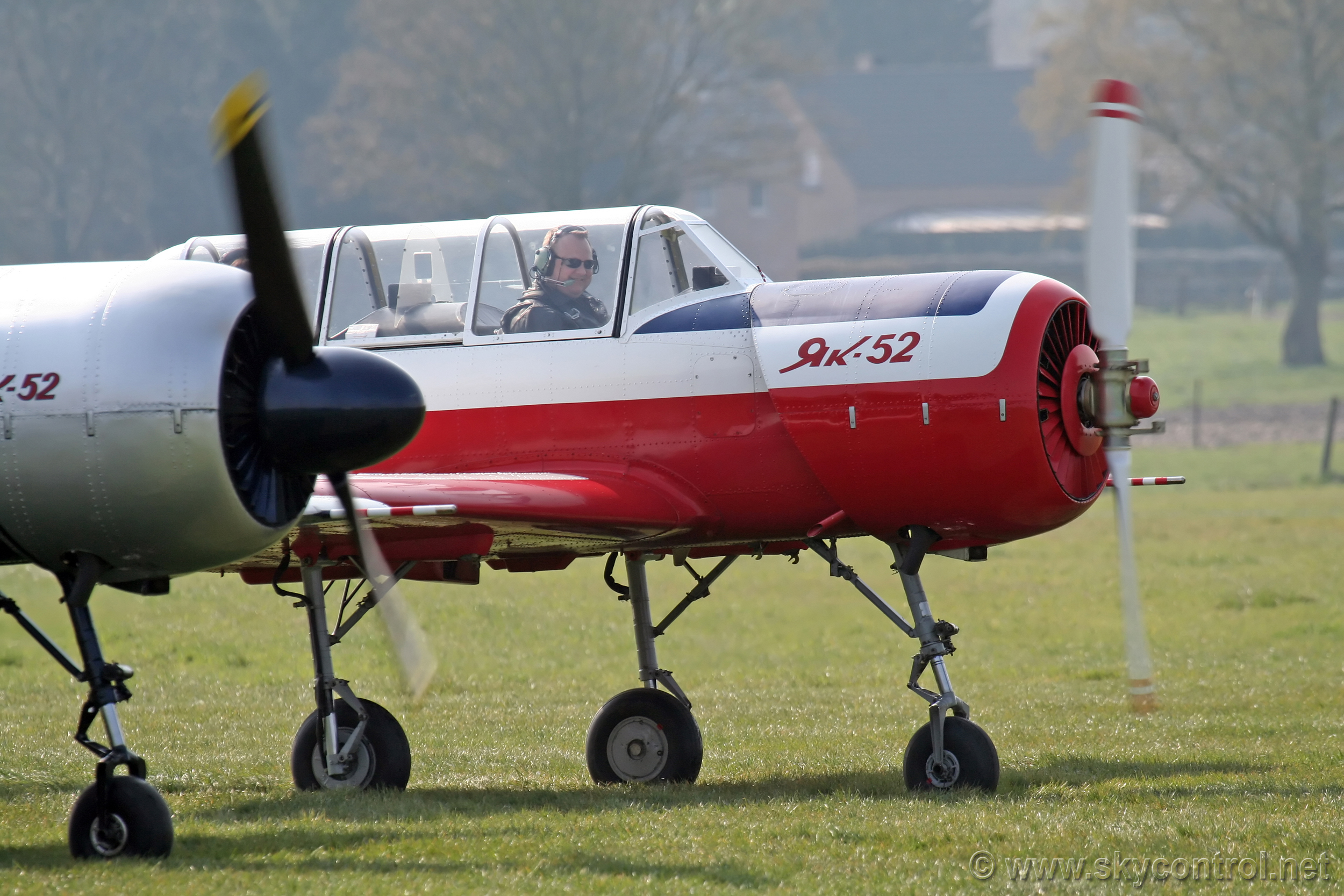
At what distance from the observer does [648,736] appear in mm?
10477

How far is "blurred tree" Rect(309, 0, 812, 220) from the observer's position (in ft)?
186

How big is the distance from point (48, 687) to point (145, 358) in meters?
10.00

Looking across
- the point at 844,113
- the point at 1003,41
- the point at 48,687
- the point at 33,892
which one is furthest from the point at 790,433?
the point at 1003,41

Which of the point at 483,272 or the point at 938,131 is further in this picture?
the point at 938,131

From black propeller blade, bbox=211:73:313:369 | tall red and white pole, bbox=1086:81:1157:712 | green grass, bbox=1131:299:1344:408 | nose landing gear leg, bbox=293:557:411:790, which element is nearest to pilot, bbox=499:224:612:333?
nose landing gear leg, bbox=293:557:411:790

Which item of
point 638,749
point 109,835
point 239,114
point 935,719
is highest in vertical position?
point 239,114

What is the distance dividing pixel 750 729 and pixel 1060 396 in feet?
15.1

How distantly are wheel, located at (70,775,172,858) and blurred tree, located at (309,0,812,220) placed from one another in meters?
48.9

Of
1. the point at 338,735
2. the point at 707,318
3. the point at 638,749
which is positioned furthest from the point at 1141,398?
the point at 338,735

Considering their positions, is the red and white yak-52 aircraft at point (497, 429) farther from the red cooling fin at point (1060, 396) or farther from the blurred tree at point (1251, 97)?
the blurred tree at point (1251, 97)

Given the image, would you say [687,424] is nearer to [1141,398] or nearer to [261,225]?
[1141,398]

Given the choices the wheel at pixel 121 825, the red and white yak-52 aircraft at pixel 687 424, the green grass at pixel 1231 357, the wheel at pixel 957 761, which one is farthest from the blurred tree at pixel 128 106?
the wheel at pixel 121 825

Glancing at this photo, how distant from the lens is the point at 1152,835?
7.68 m

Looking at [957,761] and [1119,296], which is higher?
[1119,296]
